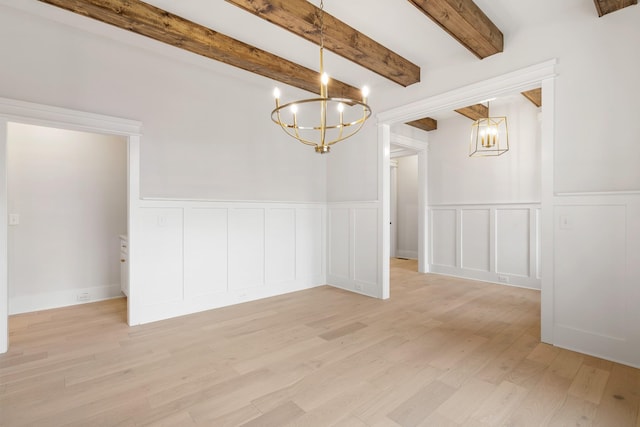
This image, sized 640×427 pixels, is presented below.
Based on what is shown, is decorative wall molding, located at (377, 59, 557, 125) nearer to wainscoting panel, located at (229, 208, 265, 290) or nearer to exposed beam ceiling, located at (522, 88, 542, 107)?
exposed beam ceiling, located at (522, 88, 542, 107)

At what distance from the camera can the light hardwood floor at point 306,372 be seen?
1788mm

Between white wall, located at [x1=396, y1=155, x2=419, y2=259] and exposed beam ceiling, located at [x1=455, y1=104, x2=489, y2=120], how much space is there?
2.85 m

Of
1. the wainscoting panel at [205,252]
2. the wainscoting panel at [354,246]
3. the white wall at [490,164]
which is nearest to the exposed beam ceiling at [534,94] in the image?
the white wall at [490,164]

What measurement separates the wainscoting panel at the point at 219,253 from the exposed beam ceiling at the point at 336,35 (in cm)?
216

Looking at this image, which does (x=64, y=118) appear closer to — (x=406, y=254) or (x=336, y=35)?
(x=336, y=35)

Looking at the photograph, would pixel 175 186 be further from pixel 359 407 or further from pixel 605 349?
pixel 605 349

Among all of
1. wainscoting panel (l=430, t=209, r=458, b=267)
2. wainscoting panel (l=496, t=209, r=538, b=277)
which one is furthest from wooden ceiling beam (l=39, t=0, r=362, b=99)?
wainscoting panel (l=496, t=209, r=538, b=277)

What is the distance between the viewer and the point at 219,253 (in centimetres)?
385

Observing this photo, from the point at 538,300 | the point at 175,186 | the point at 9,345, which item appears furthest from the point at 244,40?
the point at 538,300

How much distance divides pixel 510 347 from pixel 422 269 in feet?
11.0

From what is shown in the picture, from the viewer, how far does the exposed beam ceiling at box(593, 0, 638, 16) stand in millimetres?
2344

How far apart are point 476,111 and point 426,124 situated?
1.02 meters

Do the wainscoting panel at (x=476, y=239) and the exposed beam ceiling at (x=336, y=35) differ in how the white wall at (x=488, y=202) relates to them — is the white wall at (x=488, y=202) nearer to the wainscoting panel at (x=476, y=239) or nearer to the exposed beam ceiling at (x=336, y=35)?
the wainscoting panel at (x=476, y=239)

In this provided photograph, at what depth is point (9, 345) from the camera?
8.90ft
